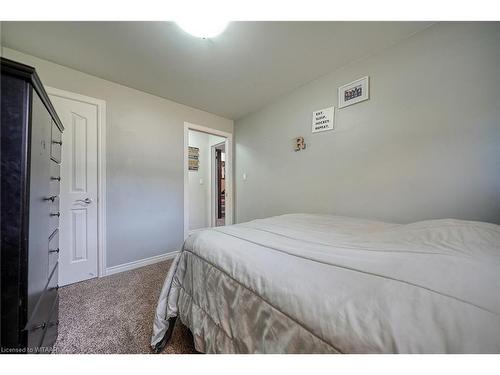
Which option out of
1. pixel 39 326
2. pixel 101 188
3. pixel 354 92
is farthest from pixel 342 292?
pixel 101 188

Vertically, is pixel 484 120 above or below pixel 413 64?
below

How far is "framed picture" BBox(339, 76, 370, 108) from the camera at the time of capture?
173 cm

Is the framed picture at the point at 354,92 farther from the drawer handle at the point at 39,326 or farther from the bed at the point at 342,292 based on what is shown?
the drawer handle at the point at 39,326

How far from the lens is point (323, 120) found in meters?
2.07

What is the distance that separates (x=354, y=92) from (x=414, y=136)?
696 millimetres

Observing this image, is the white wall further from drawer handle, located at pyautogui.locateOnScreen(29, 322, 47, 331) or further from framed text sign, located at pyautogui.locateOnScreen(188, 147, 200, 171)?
drawer handle, located at pyautogui.locateOnScreen(29, 322, 47, 331)

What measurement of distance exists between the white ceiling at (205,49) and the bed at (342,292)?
5.10 ft

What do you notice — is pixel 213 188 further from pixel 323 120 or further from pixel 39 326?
pixel 39 326

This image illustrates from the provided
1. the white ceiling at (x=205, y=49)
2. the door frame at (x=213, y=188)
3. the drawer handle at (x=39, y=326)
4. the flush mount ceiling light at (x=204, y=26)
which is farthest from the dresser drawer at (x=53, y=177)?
the door frame at (x=213, y=188)

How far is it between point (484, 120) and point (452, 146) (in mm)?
201
